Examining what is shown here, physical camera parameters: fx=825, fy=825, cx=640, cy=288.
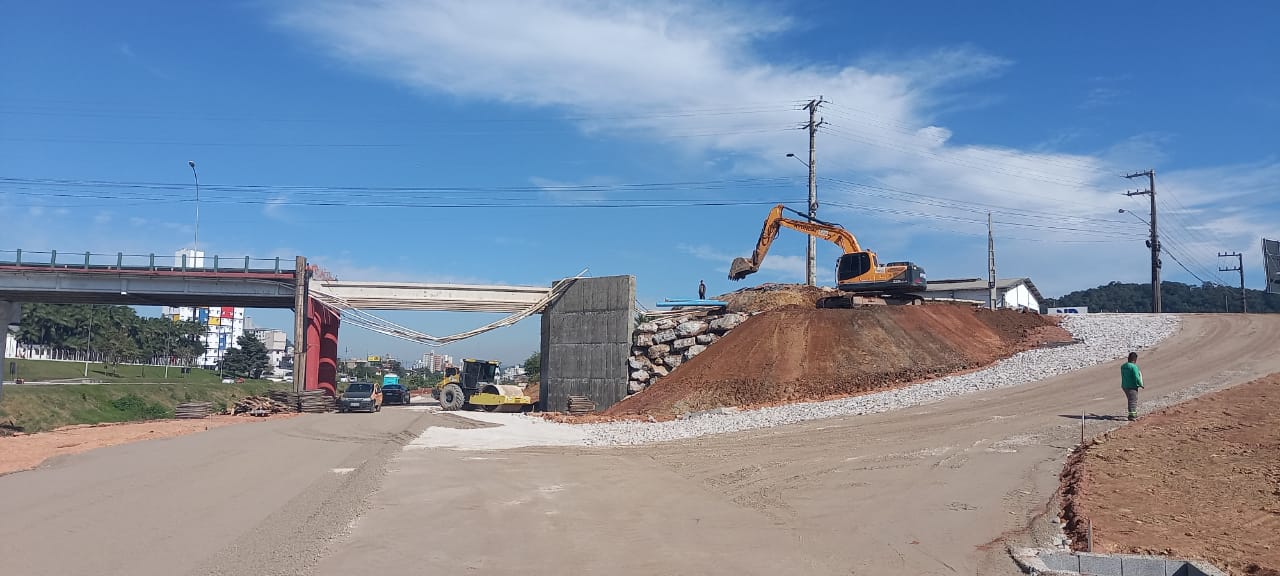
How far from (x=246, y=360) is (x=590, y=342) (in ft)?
362

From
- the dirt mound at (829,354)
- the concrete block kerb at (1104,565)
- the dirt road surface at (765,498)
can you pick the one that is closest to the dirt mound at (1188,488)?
the concrete block kerb at (1104,565)

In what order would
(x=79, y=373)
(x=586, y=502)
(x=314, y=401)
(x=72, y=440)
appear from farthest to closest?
1. (x=79, y=373)
2. (x=314, y=401)
3. (x=72, y=440)
4. (x=586, y=502)

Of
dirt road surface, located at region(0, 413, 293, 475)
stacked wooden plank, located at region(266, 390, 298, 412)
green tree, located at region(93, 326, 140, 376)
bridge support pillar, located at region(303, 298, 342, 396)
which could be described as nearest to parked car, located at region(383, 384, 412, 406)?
bridge support pillar, located at region(303, 298, 342, 396)

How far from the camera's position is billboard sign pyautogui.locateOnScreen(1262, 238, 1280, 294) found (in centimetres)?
4544

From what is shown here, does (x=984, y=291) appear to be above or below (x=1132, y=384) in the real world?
above

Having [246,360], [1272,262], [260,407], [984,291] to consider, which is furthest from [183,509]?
[246,360]

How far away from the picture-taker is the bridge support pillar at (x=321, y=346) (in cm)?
4618

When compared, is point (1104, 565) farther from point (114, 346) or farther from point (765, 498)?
point (114, 346)

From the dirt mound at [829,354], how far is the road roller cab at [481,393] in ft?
33.3

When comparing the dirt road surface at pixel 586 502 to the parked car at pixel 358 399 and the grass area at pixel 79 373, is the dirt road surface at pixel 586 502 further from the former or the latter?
the grass area at pixel 79 373

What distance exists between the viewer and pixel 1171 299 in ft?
335

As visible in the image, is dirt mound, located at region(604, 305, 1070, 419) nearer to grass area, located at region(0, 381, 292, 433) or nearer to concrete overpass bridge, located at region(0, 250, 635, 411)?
concrete overpass bridge, located at region(0, 250, 635, 411)

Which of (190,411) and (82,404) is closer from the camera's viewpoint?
(190,411)

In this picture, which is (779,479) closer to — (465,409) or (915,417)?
(915,417)
